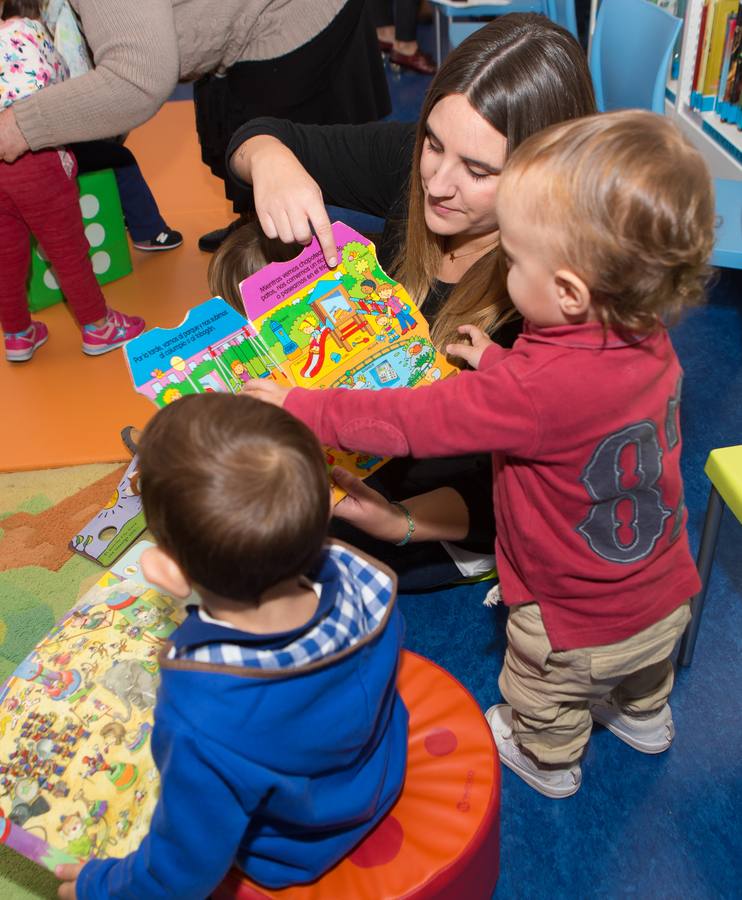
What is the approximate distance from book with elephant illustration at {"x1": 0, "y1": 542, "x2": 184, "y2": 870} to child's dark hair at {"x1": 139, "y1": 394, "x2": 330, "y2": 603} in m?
0.41

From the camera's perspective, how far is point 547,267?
33.2 inches

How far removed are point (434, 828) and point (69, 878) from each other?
1.28 feet

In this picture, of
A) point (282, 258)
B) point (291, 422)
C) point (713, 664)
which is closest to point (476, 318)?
point (282, 258)

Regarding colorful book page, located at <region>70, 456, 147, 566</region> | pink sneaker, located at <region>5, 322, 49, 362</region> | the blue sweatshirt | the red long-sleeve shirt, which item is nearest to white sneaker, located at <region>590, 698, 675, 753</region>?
the red long-sleeve shirt

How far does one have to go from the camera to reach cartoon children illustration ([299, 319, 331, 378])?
1.13 meters

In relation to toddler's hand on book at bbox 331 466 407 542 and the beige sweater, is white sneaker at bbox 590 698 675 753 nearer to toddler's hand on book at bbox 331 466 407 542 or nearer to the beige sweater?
toddler's hand on book at bbox 331 466 407 542

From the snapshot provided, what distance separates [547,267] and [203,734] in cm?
53

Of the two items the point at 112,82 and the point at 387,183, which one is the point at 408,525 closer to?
the point at 387,183

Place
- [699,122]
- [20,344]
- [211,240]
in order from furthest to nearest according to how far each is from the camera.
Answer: [211,240] < [699,122] < [20,344]

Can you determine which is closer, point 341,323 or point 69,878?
point 69,878

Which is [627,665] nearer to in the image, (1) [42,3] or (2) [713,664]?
(2) [713,664]

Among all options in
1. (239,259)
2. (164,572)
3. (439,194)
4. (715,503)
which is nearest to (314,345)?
(439,194)

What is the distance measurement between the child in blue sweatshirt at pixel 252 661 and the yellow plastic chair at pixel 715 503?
1.57ft

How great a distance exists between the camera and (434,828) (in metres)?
0.95
